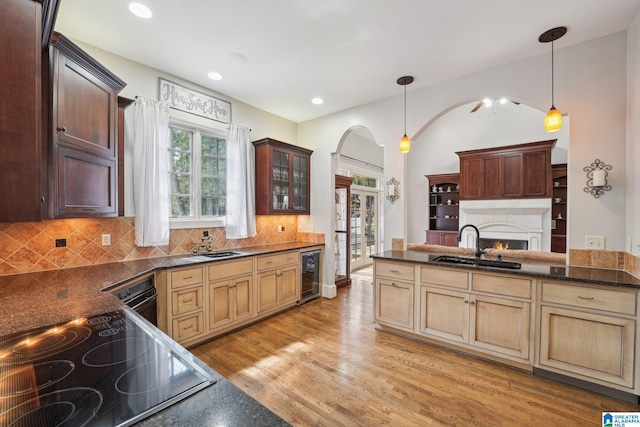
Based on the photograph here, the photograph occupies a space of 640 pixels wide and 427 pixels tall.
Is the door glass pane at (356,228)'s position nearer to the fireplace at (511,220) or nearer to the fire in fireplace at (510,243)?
the fireplace at (511,220)

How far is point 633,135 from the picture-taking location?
2.25 m

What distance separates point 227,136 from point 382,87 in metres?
2.16

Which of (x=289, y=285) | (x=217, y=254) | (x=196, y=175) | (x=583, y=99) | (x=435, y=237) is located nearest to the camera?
(x=583, y=99)

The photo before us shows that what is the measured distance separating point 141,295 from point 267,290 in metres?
1.55

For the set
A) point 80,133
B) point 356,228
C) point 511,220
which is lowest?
point 356,228

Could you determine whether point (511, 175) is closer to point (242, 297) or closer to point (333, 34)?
point (333, 34)

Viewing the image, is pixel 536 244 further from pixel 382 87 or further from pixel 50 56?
pixel 50 56

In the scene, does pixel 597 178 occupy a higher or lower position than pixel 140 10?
lower

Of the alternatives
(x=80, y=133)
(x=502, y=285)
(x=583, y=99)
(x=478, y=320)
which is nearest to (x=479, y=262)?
(x=502, y=285)

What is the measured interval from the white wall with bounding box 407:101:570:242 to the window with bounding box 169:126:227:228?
5.17 m

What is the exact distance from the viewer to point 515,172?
5.98 m

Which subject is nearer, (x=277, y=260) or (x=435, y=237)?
(x=277, y=260)

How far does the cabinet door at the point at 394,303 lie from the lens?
297 cm

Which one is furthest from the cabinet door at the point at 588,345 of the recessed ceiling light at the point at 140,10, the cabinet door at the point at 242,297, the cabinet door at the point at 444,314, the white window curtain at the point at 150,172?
the recessed ceiling light at the point at 140,10
